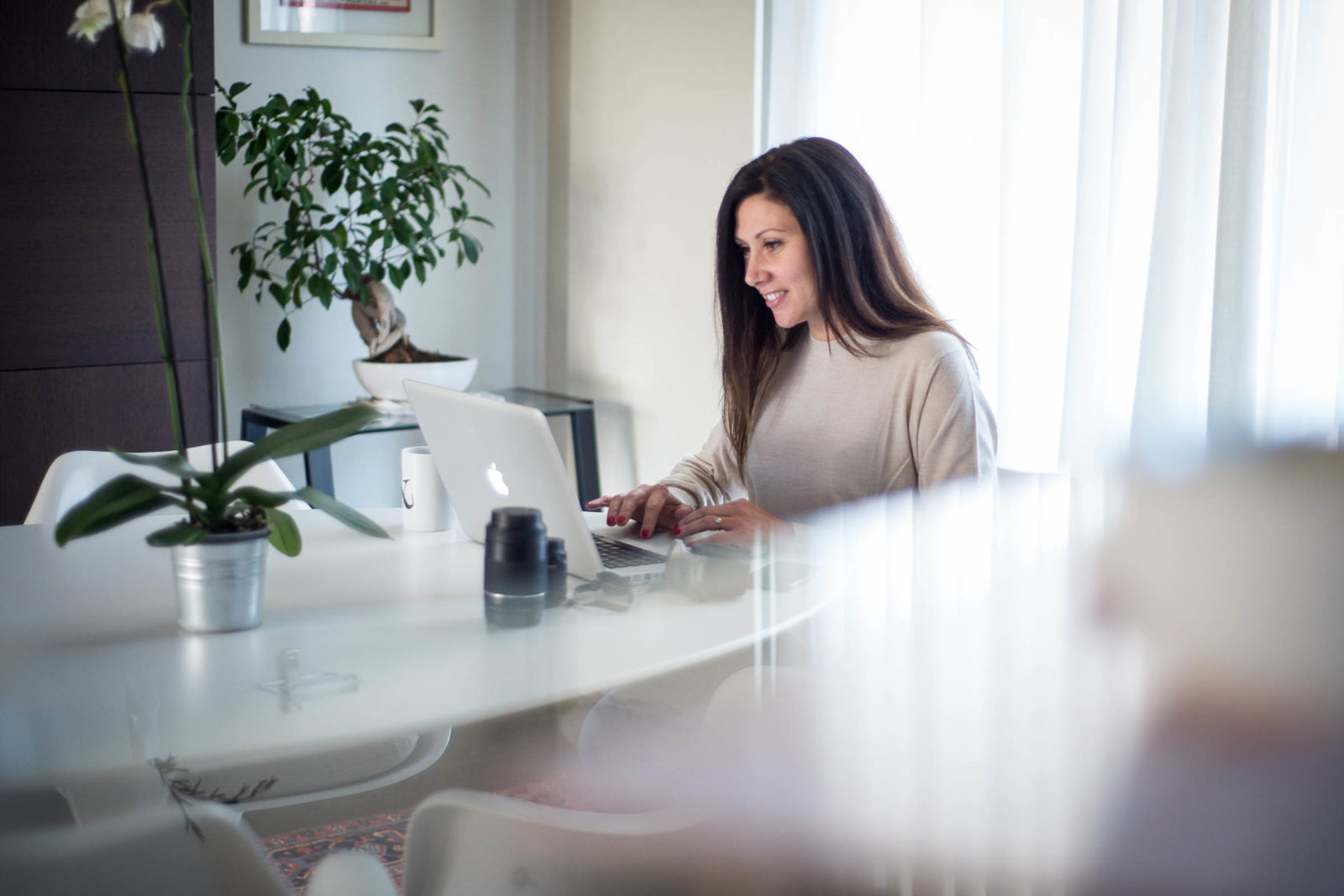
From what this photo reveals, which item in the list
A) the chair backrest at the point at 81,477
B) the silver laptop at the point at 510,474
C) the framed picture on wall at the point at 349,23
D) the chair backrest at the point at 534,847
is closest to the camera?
the chair backrest at the point at 534,847

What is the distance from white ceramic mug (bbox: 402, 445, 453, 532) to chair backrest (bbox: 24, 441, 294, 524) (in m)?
0.27

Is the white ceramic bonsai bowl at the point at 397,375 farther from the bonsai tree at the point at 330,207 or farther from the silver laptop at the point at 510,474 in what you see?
the silver laptop at the point at 510,474

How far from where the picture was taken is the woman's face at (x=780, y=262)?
1861 mm

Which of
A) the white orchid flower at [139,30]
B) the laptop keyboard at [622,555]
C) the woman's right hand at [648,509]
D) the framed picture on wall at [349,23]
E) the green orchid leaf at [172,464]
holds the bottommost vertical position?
the laptop keyboard at [622,555]

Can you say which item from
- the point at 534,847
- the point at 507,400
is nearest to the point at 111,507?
the point at 534,847

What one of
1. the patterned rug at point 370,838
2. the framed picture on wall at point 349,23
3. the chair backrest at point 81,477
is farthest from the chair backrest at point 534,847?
the framed picture on wall at point 349,23

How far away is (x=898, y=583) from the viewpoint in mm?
1317

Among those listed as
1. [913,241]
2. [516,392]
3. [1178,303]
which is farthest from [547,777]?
[516,392]

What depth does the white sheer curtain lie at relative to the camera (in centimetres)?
176

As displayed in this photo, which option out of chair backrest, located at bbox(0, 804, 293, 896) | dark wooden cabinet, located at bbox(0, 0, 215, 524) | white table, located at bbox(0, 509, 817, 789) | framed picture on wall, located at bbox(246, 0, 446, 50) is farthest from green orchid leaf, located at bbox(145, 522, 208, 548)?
framed picture on wall, located at bbox(246, 0, 446, 50)

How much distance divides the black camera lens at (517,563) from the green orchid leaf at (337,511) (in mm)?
120

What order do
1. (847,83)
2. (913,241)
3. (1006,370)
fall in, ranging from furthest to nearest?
1. (847,83)
2. (913,241)
3. (1006,370)

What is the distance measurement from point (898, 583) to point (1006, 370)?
42.9 inches

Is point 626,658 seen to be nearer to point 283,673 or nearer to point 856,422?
point 283,673
